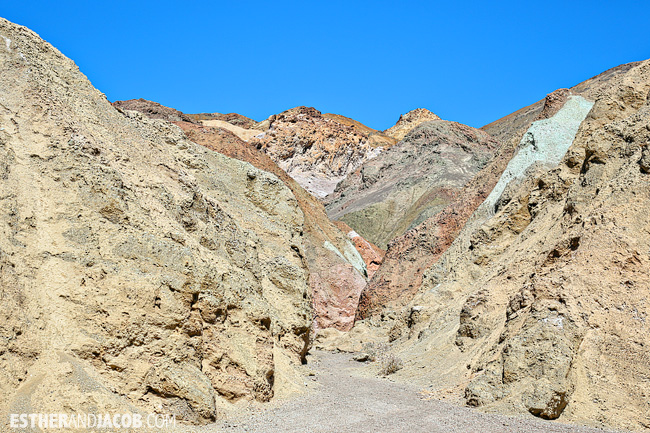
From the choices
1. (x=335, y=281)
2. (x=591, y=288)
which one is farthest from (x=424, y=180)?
(x=591, y=288)

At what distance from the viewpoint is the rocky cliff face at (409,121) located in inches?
4396

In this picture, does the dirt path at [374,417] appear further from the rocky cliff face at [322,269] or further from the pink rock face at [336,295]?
the rocky cliff face at [322,269]

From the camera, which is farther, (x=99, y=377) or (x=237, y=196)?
(x=237, y=196)

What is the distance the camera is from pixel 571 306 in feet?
31.3

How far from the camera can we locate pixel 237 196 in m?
16.1

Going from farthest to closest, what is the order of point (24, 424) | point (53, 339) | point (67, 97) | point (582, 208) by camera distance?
1. point (582, 208)
2. point (67, 97)
3. point (53, 339)
4. point (24, 424)

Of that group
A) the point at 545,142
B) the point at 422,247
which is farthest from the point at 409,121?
the point at 545,142

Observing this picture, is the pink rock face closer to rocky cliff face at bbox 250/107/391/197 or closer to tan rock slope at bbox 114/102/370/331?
tan rock slope at bbox 114/102/370/331

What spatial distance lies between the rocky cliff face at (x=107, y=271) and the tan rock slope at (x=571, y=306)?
3.58 m

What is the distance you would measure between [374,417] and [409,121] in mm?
111765

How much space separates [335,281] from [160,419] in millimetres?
18999

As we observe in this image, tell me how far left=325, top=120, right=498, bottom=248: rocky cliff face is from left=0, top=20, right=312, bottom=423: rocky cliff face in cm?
3236

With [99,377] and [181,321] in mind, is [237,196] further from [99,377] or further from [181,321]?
[99,377]

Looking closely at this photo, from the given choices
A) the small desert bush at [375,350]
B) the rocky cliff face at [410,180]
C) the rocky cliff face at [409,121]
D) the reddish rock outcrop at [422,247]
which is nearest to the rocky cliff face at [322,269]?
the reddish rock outcrop at [422,247]
